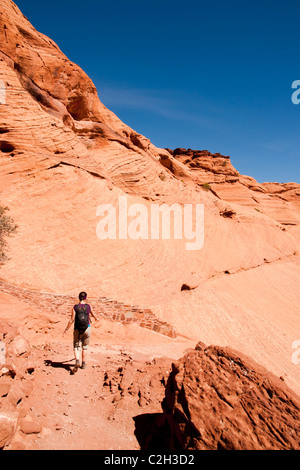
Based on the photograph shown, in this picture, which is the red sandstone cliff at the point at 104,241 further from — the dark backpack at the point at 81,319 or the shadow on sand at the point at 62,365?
the dark backpack at the point at 81,319

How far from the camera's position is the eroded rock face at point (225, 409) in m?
2.59

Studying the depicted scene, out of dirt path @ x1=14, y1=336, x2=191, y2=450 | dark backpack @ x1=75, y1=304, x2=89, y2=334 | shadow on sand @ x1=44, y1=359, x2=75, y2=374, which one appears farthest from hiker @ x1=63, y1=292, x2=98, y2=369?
dirt path @ x1=14, y1=336, x2=191, y2=450

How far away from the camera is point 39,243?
11.5 metres

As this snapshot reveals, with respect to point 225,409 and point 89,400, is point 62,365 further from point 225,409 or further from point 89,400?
point 225,409

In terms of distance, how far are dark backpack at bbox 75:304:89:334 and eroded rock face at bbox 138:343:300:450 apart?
2.10m

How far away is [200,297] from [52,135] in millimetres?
11699

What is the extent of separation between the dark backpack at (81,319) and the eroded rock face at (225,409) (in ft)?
6.88

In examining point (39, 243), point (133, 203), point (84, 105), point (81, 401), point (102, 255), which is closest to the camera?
point (81, 401)

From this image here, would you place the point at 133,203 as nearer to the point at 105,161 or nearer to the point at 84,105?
the point at 105,161

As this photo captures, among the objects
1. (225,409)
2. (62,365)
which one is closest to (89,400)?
(62,365)

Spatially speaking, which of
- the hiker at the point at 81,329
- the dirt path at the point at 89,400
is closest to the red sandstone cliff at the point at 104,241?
the hiker at the point at 81,329

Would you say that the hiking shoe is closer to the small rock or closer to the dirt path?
the dirt path

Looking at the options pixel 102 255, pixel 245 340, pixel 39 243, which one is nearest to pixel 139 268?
pixel 102 255

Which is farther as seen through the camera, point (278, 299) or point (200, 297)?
point (278, 299)
